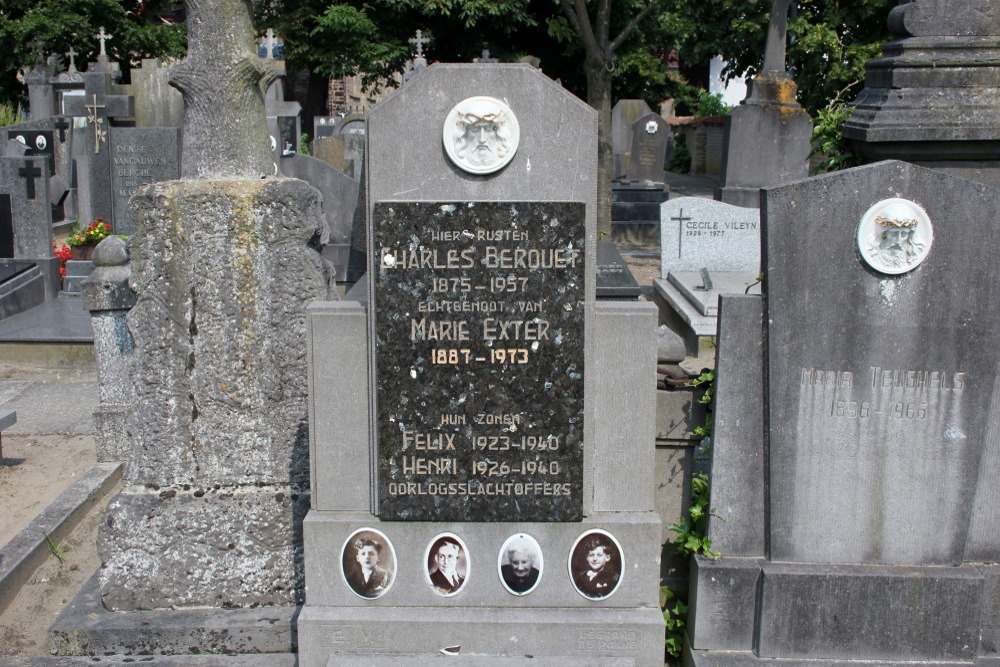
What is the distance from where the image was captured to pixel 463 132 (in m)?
3.44

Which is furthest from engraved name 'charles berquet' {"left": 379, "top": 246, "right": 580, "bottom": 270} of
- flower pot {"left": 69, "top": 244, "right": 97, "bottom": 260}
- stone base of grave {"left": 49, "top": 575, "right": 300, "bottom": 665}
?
flower pot {"left": 69, "top": 244, "right": 97, "bottom": 260}

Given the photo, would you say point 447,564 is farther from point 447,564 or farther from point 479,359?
point 479,359

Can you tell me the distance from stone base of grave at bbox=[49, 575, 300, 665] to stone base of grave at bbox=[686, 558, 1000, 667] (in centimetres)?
170

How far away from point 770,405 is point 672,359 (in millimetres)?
996

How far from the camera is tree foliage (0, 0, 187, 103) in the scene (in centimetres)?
2736

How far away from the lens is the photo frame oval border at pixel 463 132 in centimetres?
341

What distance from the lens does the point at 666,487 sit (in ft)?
13.9

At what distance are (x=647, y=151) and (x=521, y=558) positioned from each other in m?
16.7

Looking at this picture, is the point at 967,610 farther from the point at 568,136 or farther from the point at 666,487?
the point at 568,136

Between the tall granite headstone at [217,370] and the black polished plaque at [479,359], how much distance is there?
0.80 meters

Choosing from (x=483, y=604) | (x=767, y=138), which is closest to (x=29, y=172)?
(x=483, y=604)

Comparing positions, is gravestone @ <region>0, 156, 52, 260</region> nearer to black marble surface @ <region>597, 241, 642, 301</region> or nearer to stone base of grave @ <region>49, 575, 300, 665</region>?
black marble surface @ <region>597, 241, 642, 301</region>

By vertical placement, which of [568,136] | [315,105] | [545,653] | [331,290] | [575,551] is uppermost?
[315,105]

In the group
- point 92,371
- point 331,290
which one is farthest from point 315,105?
point 331,290
